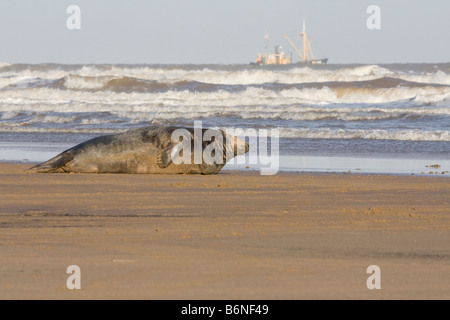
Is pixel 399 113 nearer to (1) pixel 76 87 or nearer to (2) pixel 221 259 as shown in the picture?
(2) pixel 221 259

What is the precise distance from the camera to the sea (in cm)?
1645

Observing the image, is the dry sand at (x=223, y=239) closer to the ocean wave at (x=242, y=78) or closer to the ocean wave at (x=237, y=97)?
the ocean wave at (x=237, y=97)

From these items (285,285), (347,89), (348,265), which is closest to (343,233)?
(348,265)

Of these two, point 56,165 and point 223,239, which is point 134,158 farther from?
point 223,239

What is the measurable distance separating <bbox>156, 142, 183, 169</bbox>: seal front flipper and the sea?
2022mm

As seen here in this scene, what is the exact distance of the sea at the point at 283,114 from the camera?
54.0ft

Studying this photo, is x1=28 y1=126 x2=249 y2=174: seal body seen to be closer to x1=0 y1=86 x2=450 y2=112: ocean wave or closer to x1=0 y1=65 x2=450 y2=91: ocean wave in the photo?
x1=0 y1=86 x2=450 y2=112: ocean wave

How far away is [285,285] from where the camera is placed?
197 inches

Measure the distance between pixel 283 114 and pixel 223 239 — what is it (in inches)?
826

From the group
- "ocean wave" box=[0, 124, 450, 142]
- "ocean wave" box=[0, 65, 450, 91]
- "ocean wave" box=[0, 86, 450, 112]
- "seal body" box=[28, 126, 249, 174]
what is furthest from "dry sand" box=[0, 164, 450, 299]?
"ocean wave" box=[0, 65, 450, 91]

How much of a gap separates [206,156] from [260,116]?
1425 cm

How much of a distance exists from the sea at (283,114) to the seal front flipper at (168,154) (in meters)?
2.02

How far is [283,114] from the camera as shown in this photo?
27438 millimetres

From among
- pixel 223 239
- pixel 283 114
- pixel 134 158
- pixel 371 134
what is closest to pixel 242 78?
pixel 283 114
